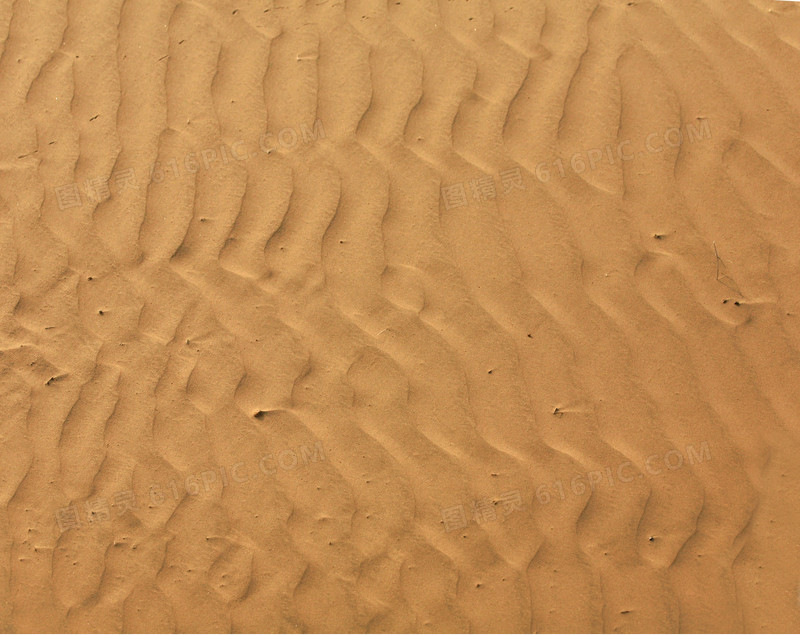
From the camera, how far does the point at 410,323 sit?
2.57 meters

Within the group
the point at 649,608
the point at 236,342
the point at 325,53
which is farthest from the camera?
the point at 325,53

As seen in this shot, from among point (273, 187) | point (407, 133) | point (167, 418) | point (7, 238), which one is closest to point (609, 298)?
point (407, 133)

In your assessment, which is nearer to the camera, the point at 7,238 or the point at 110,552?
the point at 110,552

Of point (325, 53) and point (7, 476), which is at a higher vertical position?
point (325, 53)

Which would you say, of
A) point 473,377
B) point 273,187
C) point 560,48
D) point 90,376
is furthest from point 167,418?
point 560,48

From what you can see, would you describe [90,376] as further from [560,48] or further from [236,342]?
[560,48]

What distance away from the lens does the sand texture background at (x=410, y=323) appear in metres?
2.47

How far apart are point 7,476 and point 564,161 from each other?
2722 mm

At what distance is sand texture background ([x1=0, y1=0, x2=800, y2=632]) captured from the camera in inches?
97.3

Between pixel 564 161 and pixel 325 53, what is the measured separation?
1179 millimetres

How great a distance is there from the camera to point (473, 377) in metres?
2.53

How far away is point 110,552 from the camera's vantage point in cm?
254

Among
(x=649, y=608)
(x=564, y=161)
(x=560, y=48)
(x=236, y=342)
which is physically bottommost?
(x=236, y=342)

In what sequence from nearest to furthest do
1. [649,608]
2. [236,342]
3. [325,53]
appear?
1. [649,608]
2. [236,342]
3. [325,53]
